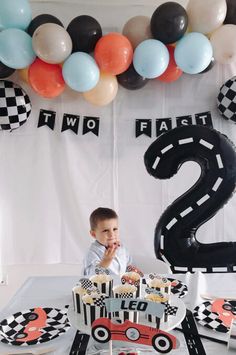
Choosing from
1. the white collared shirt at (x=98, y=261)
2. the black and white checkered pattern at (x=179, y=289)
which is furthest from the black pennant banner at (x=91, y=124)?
the black and white checkered pattern at (x=179, y=289)

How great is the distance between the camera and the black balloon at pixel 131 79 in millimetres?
1938

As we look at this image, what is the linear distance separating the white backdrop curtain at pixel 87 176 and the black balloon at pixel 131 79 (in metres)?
0.22

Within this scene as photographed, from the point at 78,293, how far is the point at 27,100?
4.96 ft

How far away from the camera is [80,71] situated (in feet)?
5.80

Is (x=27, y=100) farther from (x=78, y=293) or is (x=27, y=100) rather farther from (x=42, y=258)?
(x=78, y=293)

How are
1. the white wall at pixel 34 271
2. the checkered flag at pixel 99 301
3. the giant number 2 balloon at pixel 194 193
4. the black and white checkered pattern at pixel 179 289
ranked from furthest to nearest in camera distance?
the white wall at pixel 34 271 → the black and white checkered pattern at pixel 179 289 → the giant number 2 balloon at pixel 194 193 → the checkered flag at pixel 99 301

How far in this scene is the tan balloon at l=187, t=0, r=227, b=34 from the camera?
5.71 ft

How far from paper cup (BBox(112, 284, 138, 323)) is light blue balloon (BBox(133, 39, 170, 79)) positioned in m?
1.22

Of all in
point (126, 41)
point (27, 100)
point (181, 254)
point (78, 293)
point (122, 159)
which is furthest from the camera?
point (122, 159)

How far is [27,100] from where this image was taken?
83.1 inches

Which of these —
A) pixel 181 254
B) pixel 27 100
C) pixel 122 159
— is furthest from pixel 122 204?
pixel 181 254

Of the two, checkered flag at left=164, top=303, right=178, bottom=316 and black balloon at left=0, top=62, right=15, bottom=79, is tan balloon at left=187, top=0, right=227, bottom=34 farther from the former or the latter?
checkered flag at left=164, top=303, right=178, bottom=316

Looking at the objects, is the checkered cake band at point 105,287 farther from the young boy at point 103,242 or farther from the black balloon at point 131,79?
A: the black balloon at point 131,79

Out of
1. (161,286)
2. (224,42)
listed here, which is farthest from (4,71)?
(161,286)
